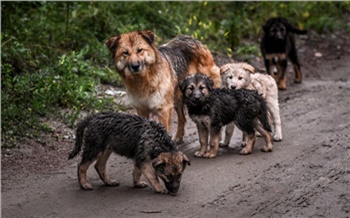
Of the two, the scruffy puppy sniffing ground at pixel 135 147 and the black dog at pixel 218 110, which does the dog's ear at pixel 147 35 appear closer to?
the black dog at pixel 218 110

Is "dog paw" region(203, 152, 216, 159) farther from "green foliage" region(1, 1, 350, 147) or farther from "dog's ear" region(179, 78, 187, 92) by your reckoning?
"green foliage" region(1, 1, 350, 147)

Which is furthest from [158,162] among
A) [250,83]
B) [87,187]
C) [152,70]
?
[250,83]

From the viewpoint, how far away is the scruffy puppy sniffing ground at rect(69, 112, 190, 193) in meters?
7.88

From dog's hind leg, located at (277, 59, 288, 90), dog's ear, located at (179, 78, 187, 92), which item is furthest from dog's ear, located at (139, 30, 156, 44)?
dog's hind leg, located at (277, 59, 288, 90)

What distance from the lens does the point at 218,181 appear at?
8.51m

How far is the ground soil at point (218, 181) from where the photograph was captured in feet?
24.7

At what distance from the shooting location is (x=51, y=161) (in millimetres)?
9547

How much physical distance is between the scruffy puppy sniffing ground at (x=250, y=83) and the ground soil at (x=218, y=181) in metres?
0.27

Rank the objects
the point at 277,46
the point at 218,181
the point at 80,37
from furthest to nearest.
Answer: the point at 277,46 < the point at 80,37 < the point at 218,181

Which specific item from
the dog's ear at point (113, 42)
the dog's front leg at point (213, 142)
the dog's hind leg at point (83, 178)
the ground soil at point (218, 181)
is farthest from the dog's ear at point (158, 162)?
the dog's ear at point (113, 42)

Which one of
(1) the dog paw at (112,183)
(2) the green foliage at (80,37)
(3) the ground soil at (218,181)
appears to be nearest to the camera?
(3) the ground soil at (218,181)

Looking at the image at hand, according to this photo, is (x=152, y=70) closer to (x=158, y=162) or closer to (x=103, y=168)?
(x=103, y=168)

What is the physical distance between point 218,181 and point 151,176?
1021mm

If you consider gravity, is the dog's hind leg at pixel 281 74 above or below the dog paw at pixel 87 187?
above
